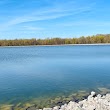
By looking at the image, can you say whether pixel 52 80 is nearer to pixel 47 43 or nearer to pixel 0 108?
pixel 0 108

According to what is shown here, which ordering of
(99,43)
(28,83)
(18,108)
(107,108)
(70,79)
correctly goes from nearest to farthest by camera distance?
1. (107,108)
2. (18,108)
3. (28,83)
4. (70,79)
5. (99,43)

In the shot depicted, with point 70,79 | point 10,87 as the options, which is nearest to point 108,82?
point 70,79

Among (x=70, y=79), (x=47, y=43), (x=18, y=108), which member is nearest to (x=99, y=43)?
(x=47, y=43)

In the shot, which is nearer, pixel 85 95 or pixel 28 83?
pixel 85 95

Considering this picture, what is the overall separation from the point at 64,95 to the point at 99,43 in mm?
102840

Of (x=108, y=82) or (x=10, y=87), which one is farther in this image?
(x=108, y=82)

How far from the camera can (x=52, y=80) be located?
16.7m

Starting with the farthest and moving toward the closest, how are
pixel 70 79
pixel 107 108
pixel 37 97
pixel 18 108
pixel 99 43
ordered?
pixel 99 43
pixel 70 79
pixel 37 97
pixel 18 108
pixel 107 108

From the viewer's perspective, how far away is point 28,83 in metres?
15.8

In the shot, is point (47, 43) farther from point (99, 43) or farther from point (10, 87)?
point (10, 87)

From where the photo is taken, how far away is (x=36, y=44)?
118562 mm

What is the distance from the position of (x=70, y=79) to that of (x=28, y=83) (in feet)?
11.2

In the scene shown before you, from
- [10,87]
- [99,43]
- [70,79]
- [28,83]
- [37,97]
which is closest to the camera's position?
[37,97]

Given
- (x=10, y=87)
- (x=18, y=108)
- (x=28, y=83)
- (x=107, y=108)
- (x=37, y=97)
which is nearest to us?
(x=107, y=108)
